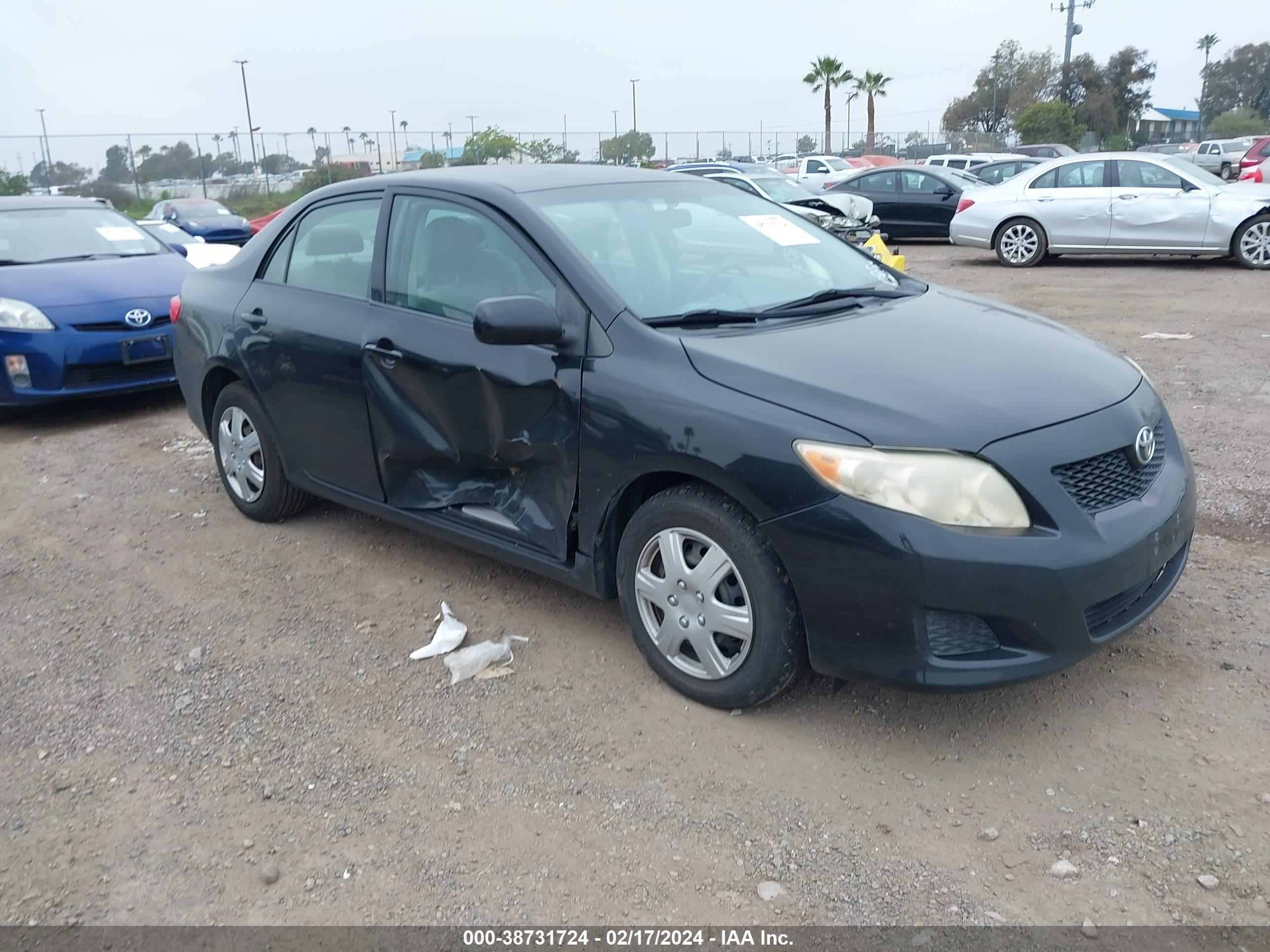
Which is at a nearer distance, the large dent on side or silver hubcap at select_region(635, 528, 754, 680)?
silver hubcap at select_region(635, 528, 754, 680)

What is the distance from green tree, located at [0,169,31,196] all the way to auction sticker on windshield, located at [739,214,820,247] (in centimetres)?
3379

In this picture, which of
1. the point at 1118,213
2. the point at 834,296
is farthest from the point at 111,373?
the point at 1118,213

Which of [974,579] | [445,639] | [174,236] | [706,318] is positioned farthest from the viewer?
[174,236]

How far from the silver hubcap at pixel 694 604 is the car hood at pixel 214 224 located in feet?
66.8

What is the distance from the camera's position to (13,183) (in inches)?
1273

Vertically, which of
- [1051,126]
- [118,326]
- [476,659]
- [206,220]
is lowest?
[476,659]

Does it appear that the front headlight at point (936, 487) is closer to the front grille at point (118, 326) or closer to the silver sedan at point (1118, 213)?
the front grille at point (118, 326)

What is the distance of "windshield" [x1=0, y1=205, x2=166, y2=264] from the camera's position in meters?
8.04

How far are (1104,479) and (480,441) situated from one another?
2045 millimetres

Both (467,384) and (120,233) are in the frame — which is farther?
(120,233)

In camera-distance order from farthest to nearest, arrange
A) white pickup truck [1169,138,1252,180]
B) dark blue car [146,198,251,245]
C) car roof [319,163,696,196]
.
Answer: white pickup truck [1169,138,1252,180], dark blue car [146,198,251,245], car roof [319,163,696,196]

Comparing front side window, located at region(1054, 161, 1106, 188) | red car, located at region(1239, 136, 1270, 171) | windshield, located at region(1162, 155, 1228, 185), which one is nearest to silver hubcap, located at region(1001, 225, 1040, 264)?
front side window, located at region(1054, 161, 1106, 188)

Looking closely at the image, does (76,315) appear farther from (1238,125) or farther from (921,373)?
(1238,125)

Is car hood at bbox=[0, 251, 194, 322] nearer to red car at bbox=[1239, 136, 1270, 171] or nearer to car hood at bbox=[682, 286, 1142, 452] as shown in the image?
car hood at bbox=[682, 286, 1142, 452]
